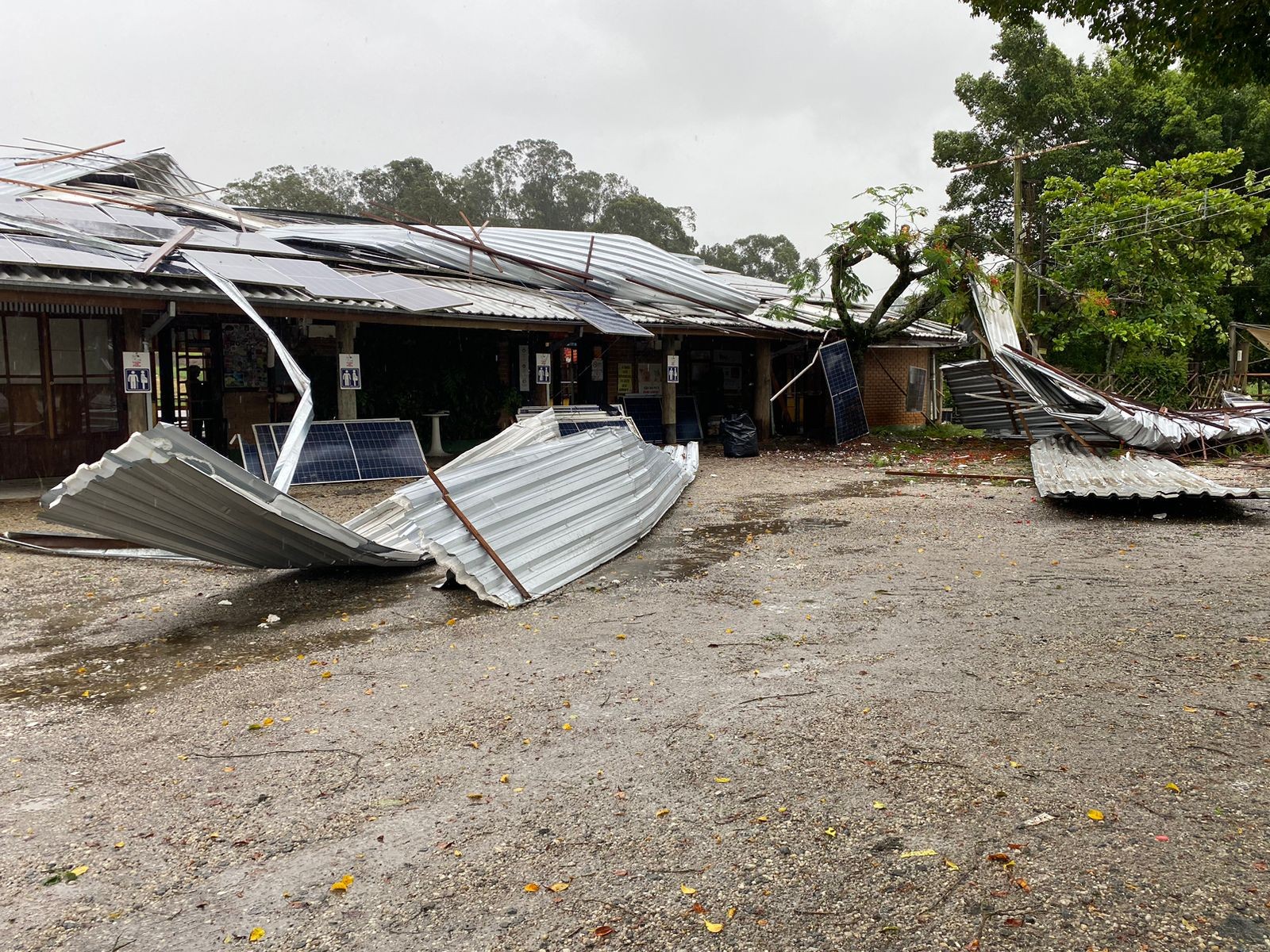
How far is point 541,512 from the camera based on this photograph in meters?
7.06

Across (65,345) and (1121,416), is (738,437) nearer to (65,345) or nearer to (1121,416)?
Answer: (1121,416)

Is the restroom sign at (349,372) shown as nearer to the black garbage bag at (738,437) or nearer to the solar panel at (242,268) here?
the solar panel at (242,268)

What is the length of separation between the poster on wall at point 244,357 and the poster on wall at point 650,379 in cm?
714

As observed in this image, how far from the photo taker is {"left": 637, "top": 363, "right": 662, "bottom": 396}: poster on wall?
17719 millimetres

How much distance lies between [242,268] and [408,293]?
7.15 ft

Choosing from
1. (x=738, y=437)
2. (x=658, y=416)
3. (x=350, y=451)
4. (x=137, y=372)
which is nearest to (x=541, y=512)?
(x=350, y=451)

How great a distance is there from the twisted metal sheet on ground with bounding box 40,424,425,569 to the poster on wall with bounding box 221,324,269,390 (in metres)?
7.32

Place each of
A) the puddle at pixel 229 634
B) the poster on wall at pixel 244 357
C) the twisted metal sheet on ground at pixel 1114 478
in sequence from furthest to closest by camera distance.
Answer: the poster on wall at pixel 244 357
the twisted metal sheet on ground at pixel 1114 478
the puddle at pixel 229 634

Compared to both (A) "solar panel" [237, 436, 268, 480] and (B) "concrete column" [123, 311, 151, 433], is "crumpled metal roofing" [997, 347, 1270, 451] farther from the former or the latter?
(B) "concrete column" [123, 311, 151, 433]

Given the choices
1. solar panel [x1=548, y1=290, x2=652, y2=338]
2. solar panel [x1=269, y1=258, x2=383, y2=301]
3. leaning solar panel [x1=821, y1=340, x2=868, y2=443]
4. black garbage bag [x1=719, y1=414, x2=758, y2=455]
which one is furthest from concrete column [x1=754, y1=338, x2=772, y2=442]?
solar panel [x1=269, y1=258, x2=383, y2=301]

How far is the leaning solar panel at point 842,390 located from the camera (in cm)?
1748

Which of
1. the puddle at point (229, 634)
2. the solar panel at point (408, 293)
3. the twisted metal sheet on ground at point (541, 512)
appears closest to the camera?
the puddle at point (229, 634)

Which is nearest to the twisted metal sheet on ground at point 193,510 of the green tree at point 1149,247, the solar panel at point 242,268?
the solar panel at point 242,268

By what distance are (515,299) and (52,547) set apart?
26.7 ft
